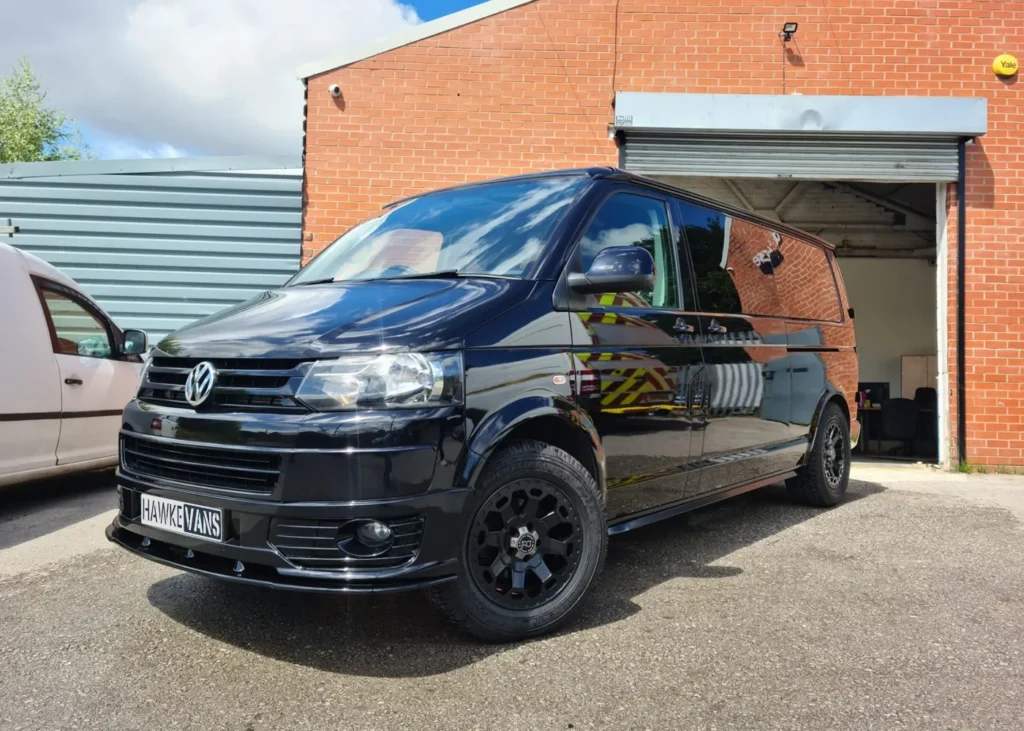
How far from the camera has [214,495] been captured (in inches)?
100

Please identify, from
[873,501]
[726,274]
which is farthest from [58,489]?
[873,501]

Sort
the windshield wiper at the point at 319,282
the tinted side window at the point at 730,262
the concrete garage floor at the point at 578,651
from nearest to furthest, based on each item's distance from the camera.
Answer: the concrete garage floor at the point at 578,651
the windshield wiper at the point at 319,282
the tinted side window at the point at 730,262

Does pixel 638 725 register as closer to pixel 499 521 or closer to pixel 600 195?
pixel 499 521

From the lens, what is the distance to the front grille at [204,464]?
Result: 248cm

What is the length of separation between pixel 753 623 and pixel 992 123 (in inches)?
274

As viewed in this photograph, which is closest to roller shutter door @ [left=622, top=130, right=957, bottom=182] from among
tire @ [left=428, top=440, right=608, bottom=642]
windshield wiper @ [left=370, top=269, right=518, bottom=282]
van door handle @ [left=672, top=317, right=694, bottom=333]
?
van door handle @ [left=672, top=317, right=694, bottom=333]

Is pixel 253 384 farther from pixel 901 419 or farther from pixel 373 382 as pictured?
pixel 901 419

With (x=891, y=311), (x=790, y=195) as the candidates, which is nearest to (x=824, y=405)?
(x=790, y=195)

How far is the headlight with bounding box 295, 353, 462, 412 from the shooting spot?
247cm

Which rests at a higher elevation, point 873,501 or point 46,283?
point 46,283

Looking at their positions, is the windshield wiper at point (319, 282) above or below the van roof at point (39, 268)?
below

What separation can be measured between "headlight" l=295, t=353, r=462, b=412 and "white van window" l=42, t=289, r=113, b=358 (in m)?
3.80

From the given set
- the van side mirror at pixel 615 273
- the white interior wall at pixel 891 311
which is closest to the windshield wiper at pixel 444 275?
the van side mirror at pixel 615 273

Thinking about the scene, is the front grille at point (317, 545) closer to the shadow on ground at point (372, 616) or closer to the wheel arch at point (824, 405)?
Answer: the shadow on ground at point (372, 616)
